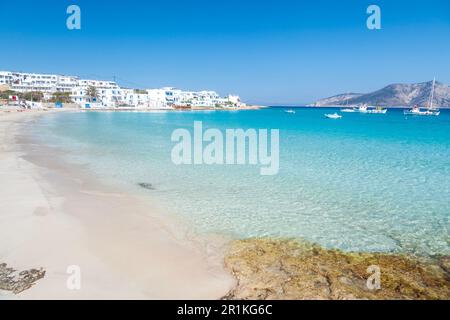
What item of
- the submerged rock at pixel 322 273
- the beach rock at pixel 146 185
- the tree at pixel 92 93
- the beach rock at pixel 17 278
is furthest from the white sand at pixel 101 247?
the tree at pixel 92 93

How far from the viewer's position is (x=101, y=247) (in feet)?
22.5

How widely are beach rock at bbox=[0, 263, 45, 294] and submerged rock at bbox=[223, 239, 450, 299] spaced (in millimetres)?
3506

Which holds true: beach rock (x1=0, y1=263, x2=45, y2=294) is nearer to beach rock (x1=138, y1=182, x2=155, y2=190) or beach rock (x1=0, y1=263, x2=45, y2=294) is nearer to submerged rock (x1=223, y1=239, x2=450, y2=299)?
submerged rock (x1=223, y1=239, x2=450, y2=299)

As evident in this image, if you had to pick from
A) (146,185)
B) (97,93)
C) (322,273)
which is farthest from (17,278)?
(97,93)

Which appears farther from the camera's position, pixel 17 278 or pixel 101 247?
pixel 101 247

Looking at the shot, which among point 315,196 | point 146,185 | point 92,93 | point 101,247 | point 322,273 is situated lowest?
point 322,273

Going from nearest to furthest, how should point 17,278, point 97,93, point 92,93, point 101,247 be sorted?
point 17,278 < point 101,247 < point 92,93 < point 97,93

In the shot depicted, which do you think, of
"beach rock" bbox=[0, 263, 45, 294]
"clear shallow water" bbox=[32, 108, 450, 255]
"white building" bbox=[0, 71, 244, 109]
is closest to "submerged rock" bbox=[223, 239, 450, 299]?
"clear shallow water" bbox=[32, 108, 450, 255]

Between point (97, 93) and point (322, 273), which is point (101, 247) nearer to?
point (322, 273)

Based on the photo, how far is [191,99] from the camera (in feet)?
528

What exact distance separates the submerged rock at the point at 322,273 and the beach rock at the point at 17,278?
138 inches

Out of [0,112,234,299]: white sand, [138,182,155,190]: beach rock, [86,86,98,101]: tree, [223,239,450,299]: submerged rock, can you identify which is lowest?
[223,239,450,299]: submerged rock

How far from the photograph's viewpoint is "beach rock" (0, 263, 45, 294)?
508 cm

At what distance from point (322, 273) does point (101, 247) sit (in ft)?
16.0
